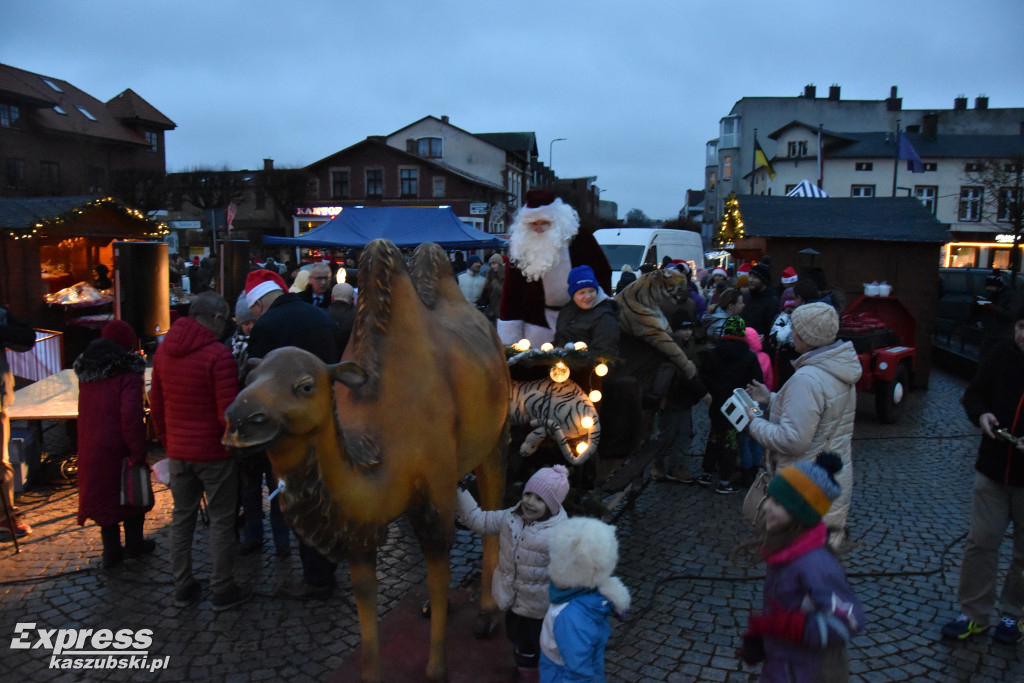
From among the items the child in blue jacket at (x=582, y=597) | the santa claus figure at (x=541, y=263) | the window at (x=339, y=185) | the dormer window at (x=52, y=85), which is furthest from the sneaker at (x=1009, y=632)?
the dormer window at (x=52, y=85)

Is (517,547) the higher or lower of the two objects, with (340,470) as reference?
lower

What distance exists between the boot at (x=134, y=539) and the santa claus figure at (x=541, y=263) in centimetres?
305

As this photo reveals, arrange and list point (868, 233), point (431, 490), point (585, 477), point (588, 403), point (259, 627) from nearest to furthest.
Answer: point (431, 490) → point (259, 627) → point (588, 403) → point (585, 477) → point (868, 233)

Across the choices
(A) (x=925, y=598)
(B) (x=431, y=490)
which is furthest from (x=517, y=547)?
(A) (x=925, y=598)

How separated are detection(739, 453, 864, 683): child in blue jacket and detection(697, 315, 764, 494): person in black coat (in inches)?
166

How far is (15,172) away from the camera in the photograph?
34.6 meters

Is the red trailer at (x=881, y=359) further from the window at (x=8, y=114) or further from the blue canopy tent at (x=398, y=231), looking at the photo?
the window at (x=8, y=114)

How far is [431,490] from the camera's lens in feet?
10.3

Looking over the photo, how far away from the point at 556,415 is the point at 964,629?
274 cm

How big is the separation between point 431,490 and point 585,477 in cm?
207

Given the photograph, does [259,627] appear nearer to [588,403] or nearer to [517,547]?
[517,547]

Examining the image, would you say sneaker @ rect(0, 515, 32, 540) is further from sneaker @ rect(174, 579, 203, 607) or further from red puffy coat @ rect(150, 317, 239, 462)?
red puffy coat @ rect(150, 317, 239, 462)

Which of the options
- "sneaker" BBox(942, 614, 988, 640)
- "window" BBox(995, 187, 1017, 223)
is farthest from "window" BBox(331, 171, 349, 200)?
"sneaker" BBox(942, 614, 988, 640)

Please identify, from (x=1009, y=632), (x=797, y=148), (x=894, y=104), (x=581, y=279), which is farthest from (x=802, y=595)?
(x=894, y=104)
